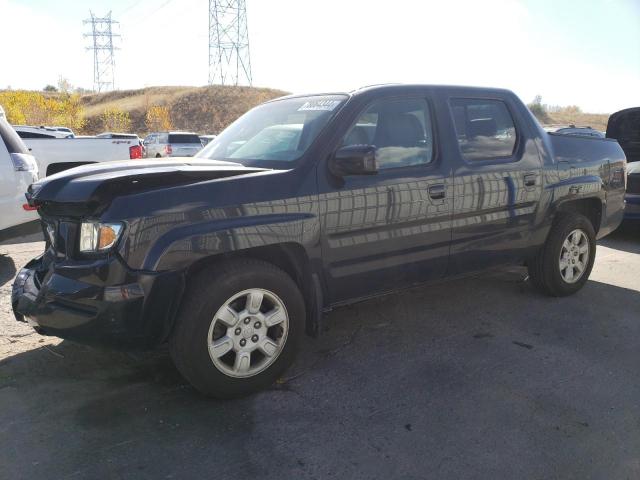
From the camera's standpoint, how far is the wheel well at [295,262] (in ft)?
10.8

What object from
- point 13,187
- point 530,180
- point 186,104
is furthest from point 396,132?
point 186,104

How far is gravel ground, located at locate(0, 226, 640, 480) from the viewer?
2627 mm

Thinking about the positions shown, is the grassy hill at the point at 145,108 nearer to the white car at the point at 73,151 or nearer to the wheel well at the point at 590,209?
the white car at the point at 73,151

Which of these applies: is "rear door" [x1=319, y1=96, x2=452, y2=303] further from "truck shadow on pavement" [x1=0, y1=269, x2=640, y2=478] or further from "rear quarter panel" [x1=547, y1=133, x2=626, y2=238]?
"rear quarter panel" [x1=547, y1=133, x2=626, y2=238]

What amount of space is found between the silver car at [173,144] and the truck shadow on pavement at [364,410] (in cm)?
2026

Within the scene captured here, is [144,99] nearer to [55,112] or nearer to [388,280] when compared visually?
[55,112]

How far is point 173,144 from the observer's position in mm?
24141

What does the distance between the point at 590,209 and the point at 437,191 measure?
2333 mm

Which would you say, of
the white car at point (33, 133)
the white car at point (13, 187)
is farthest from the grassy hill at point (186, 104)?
the white car at point (13, 187)

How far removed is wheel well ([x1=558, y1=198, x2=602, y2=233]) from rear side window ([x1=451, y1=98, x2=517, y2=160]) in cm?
108

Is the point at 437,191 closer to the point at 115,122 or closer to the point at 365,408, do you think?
the point at 365,408

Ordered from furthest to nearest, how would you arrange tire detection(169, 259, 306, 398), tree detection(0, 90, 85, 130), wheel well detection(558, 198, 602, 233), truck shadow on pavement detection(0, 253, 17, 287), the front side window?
tree detection(0, 90, 85, 130) < truck shadow on pavement detection(0, 253, 17, 287) < wheel well detection(558, 198, 602, 233) < the front side window < tire detection(169, 259, 306, 398)

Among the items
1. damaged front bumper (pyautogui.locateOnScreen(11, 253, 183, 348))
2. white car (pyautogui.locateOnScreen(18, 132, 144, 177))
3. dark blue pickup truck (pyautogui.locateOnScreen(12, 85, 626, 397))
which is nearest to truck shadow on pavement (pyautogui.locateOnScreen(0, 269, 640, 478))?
dark blue pickup truck (pyautogui.locateOnScreen(12, 85, 626, 397))

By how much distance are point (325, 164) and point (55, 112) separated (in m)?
62.1
